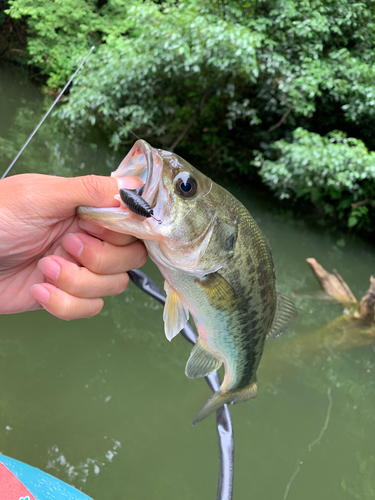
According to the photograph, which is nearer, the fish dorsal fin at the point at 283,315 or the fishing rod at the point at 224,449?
the fish dorsal fin at the point at 283,315

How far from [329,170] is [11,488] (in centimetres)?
605

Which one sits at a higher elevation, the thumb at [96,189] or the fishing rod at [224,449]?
the thumb at [96,189]

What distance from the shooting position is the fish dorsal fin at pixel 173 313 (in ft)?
3.74

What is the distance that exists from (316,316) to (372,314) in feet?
2.10

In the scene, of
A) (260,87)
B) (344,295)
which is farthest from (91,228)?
(260,87)

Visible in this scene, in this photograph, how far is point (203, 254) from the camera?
3.41 ft

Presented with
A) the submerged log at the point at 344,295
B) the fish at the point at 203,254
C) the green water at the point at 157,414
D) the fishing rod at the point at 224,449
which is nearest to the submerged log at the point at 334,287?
the submerged log at the point at 344,295

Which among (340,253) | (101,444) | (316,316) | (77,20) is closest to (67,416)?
(101,444)

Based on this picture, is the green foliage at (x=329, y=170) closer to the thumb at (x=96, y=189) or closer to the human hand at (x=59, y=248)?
the human hand at (x=59, y=248)

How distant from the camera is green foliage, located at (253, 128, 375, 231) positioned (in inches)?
237

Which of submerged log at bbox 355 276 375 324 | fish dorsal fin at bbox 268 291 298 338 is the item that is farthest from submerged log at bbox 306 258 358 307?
fish dorsal fin at bbox 268 291 298 338

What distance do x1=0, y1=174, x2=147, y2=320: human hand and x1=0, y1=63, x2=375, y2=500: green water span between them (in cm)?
164

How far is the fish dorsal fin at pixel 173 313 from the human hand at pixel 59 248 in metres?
0.21

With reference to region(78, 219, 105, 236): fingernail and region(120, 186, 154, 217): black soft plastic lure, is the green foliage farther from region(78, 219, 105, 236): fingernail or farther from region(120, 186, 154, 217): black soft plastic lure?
region(120, 186, 154, 217): black soft plastic lure
